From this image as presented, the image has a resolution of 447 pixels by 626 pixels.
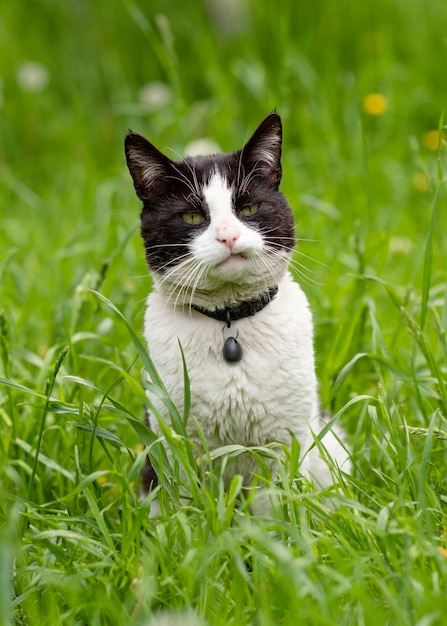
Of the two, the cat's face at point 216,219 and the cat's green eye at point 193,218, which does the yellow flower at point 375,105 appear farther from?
the cat's green eye at point 193,218

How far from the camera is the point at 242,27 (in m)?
5.26

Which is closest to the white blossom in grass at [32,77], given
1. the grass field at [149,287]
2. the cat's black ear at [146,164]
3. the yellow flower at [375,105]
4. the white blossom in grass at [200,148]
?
the grass field at [149,287]

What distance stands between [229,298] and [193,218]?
0.22 metres

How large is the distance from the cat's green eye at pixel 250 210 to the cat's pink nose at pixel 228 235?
149mm

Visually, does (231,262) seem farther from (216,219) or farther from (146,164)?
(146,164)

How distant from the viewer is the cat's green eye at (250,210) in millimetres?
2195

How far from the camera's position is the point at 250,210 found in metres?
2.21

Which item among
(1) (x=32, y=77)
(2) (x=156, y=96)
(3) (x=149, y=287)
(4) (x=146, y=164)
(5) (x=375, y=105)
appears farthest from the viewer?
(1) (x=32, y=77)

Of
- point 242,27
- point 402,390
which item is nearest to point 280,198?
point 402,390

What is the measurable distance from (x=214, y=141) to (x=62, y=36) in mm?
1778

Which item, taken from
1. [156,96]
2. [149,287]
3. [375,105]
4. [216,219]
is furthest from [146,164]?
[156,96]

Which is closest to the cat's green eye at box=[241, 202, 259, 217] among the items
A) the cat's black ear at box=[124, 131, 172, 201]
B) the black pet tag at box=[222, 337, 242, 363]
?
the cat's black ear at box=[124, 131, 172, 201]

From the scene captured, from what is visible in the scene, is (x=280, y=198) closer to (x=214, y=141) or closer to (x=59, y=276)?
(x=59, y=276)

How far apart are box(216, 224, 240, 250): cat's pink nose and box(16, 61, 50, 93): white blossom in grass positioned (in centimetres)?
349
